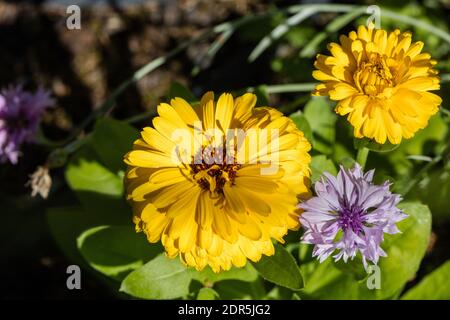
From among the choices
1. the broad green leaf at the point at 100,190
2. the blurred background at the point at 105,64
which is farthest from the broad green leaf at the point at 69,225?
the blurred background at the point at 105,64

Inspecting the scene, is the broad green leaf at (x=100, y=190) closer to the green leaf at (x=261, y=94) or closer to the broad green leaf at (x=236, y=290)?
the broad green leaf at (x=236, y=290)

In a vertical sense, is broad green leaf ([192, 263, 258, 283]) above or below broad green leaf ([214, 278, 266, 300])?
above

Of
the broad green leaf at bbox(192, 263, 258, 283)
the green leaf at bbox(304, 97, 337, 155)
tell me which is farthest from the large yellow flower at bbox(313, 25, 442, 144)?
the broad green leaf at bbox(192, 263, 258, 283)

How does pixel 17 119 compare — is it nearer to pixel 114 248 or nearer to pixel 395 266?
pixel 114 248

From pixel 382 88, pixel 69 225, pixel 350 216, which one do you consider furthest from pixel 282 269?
pixel 69 225

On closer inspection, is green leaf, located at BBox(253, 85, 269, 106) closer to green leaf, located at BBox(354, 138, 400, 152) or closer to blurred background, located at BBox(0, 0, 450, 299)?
green leaf, located at BBox(354, 138, 400, 152)
